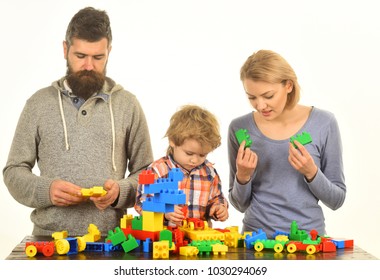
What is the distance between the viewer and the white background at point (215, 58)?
3.92m

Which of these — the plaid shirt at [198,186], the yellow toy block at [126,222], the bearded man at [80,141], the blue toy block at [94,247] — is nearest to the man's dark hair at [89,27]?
the bearded man at [80,141]

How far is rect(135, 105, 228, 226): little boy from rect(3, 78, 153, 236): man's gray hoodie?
181mm

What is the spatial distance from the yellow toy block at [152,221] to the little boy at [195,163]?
0.29 m

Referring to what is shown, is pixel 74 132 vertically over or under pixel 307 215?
over

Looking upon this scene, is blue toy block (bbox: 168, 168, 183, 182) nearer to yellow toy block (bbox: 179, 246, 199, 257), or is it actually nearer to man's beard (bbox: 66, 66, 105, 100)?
yellow toy block (bbox: 179, 246, 199, 257)

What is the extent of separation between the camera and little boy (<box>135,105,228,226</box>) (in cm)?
254

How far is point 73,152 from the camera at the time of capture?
2.68 metres

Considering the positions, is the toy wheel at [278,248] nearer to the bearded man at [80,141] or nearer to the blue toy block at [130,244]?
the blue toy block at [130,244]

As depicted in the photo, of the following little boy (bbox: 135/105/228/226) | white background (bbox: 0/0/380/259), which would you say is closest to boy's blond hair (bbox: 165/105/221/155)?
little boy (bbox: 135/105/228/226)
